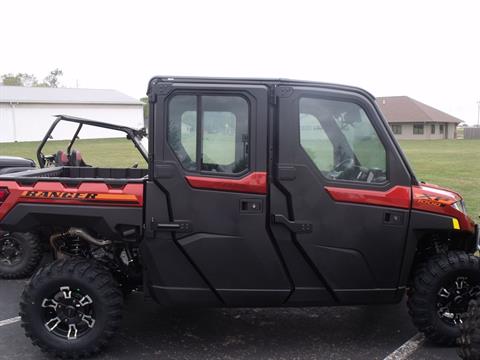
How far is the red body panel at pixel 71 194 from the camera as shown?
3543mm

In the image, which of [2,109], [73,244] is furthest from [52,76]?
[73,244]

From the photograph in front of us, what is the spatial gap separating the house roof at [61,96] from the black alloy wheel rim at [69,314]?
38.3 meters

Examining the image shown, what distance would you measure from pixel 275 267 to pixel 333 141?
0.99 m

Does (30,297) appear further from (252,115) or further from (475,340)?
(475,340)

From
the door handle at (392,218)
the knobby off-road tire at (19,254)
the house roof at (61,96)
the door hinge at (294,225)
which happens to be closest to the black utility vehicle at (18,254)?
the knobby off-road tire at (19,254)

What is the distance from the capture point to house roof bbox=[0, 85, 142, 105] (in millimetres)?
39312

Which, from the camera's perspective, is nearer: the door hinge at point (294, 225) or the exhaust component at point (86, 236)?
the door hinge at point (294, 225)

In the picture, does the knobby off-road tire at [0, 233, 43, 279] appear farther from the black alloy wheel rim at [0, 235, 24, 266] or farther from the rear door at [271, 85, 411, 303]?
the rear door at [271, 85, 411, 303]

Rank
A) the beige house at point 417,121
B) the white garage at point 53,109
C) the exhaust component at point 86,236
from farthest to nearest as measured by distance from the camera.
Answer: the beige house at point 417,121
the white garage at point 53,109
the exhaust component at point 86,236

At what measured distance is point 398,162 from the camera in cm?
361

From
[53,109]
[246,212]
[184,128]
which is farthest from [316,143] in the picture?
[53,109]

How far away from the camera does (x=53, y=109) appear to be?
133 ft

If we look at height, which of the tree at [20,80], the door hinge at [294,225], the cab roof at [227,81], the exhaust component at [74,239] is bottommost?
the exhaust component at [74,239]

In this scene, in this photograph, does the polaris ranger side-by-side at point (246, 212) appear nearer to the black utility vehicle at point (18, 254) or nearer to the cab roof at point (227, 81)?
the cab roof at point (227, 81)
